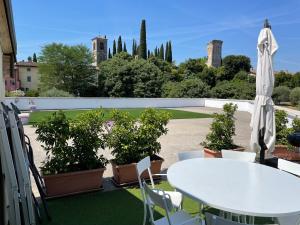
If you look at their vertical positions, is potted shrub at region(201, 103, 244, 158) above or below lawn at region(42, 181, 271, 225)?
above

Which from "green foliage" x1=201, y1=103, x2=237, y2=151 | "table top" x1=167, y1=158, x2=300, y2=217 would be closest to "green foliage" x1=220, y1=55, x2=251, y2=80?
"green foliage" x1=201, y1=103, x2=237, y2=151

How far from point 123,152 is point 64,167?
1042 millimetres

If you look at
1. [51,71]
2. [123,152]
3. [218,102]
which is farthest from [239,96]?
[123,152]

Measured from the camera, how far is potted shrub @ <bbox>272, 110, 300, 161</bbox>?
5.95m

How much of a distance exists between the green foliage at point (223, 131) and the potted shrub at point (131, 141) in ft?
4.95

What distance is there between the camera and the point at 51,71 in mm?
36406

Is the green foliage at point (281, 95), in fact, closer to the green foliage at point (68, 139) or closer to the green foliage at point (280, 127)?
the green foliage at point (280, 127)

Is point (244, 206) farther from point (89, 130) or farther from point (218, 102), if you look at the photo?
point (218, 102)

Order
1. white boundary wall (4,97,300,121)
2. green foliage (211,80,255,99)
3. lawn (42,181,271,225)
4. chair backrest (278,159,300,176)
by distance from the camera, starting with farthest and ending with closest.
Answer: green foliage (211,80,255,99), white boundary wall (4,97,300,121), lawn (42,181,271,225), chair backrest (278,159,300,176)

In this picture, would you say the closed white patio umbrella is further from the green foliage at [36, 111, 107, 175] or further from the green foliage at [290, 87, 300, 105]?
the green foliage at [290, 87, 300, 105]

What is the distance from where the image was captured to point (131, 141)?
15.7 ft

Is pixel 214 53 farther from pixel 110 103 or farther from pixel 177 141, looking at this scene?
pixel 177 141

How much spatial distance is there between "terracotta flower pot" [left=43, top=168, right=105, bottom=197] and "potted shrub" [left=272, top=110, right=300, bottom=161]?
13.3 feet

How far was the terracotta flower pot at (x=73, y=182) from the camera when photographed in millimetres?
4078
